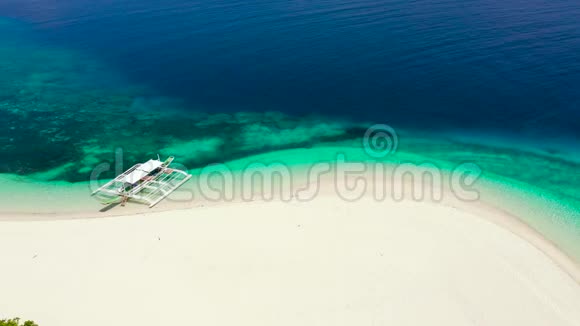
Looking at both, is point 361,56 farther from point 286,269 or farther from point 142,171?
point 286,269

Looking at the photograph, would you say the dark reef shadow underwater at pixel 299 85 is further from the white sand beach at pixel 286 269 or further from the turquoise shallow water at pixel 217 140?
the white sand beach at pixel 286 269

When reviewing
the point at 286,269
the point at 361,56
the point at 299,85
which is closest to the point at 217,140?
the point at 299,85

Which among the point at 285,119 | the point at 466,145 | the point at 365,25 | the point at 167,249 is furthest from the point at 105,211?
the point at 365,25

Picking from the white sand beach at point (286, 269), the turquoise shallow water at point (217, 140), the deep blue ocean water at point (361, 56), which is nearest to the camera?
the white sand beach at point (286, 269)

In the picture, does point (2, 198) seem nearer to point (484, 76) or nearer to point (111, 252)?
point (111, 252)

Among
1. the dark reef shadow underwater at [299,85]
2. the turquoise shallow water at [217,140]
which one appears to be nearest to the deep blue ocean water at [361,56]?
the dark reef shadow underwater at [299,85]

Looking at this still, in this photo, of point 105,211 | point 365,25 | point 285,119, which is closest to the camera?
point 105,211
